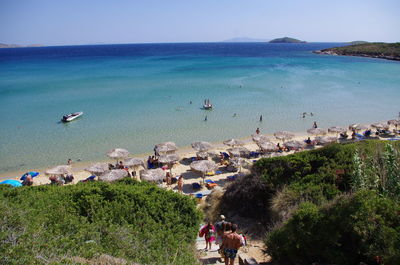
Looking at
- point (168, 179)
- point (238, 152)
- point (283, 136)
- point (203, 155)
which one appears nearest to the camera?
point (168, 179)

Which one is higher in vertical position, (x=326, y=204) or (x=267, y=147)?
(x=326, y=204)

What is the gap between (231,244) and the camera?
21.2ft

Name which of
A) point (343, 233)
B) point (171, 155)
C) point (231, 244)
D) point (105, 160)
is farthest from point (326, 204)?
point (105, 160)

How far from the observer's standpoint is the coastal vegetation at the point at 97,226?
4.93 metres

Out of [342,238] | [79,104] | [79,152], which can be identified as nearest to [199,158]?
[79,152]

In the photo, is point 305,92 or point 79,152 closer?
point 79,152

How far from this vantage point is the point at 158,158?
1761cm

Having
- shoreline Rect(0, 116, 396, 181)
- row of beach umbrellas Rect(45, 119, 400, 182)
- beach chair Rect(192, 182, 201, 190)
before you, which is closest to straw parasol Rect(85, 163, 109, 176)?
row of beach umbrellas Rect(45, 119, 400, 182)

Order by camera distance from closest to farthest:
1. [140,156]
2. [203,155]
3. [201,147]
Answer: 1. [203,155]
2. [201,147]
3. [140,156]

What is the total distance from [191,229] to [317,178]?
200 inches

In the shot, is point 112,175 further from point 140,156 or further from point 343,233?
point 343,233

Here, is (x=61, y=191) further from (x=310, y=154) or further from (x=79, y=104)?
(x=79, y=104)

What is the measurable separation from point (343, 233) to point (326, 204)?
95cm

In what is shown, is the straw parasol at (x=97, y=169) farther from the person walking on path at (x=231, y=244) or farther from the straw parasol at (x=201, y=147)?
the person walking on path at (x=231, y=244)
